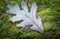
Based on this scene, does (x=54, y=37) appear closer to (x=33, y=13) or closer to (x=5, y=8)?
(x=33, y=13)

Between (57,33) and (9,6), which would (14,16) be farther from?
(57,33)

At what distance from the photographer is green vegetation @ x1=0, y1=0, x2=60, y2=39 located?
1.35 metres

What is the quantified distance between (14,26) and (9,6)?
4.1 inches

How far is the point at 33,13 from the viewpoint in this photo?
1.35 meters

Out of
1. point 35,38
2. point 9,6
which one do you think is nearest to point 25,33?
point 35,38

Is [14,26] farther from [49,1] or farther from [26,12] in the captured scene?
[49,1]

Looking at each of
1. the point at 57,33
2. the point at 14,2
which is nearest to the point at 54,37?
the point at 57,33

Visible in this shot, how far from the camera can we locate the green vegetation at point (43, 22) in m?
1.35

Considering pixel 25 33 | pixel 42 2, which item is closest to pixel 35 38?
pixel 25 33

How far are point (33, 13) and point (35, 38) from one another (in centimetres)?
13

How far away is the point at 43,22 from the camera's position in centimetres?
135

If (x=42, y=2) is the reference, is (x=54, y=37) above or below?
below

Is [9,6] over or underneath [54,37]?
over

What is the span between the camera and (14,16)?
53.2 inches
